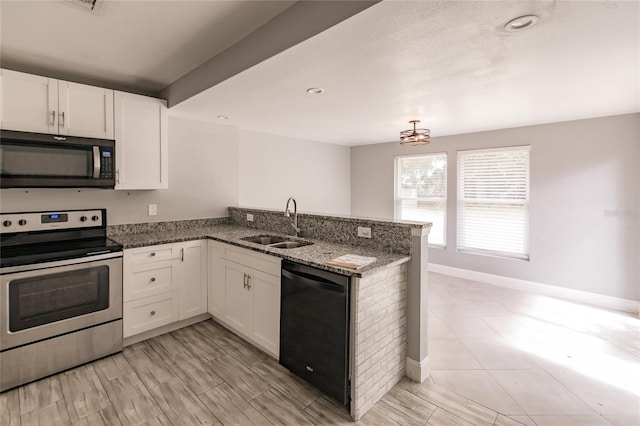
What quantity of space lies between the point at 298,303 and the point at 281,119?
2.49 m

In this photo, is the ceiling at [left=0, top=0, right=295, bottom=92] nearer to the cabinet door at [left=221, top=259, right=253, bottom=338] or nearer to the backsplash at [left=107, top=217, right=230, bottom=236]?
the backsplash at [left=107, top=217, right=230, bottom=236]

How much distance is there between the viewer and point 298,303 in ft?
7.12

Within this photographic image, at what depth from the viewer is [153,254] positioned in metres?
2.84

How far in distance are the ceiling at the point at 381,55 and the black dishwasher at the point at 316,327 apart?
142 cm

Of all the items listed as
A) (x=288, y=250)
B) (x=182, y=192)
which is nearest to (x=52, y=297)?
(x=182, y=192)

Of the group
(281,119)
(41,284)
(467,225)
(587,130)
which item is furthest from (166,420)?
(587,130)

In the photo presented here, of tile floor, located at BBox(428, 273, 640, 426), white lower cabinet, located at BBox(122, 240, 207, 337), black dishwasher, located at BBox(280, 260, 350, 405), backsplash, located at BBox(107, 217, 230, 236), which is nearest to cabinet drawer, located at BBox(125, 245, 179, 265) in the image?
white lower cabinet, located at BBox(122, 240, 207, 337)

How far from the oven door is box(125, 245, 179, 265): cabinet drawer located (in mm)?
137

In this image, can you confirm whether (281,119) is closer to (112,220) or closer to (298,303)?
(112,220)

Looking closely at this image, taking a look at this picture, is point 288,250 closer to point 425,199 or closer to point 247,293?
point 247,293

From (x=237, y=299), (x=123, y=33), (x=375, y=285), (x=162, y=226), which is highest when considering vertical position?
(x=123, y=33)

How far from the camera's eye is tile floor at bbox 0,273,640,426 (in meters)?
1.93

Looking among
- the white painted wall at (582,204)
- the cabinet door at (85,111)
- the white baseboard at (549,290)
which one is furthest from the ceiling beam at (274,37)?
the white baseboard at (549,290)

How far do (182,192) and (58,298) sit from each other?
1638mm
